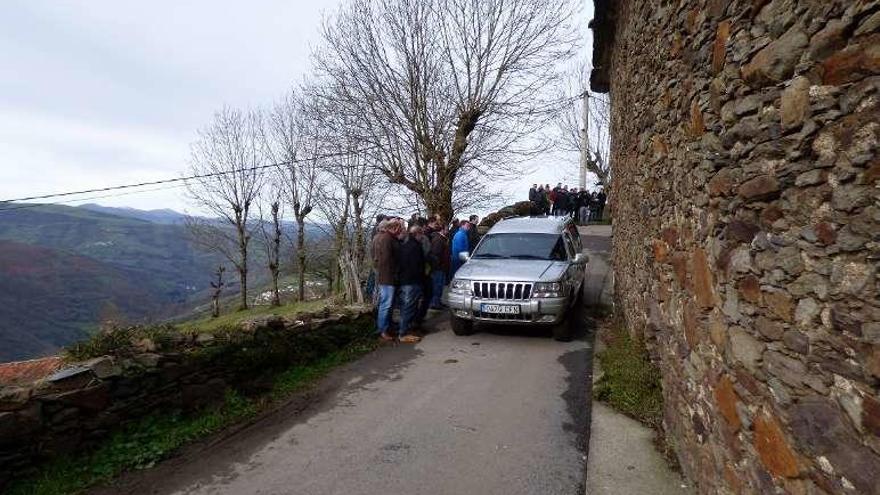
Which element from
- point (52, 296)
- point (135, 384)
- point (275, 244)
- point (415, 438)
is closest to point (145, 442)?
point (135, 384)

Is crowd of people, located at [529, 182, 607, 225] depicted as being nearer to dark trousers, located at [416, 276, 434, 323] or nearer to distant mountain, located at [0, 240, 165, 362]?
dark trousers, located at [416, 276, 434, 323]

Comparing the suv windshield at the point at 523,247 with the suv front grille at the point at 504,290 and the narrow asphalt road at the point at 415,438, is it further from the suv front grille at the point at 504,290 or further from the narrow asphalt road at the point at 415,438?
the narrow asphalt road at the point at 415,438

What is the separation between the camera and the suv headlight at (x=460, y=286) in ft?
26.2

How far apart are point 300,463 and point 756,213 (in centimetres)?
390

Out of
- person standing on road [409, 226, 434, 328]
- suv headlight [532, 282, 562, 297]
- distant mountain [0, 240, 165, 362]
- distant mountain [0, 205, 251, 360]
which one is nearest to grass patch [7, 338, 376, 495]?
distant mountain [0, 205, 251, 360]

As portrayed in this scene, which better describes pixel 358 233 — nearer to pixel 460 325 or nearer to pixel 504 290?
pixel 460 325

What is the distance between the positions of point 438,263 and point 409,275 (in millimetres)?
1616

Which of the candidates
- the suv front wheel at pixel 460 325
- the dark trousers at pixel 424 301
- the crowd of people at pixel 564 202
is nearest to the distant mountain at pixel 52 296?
the crowd of people at pixel 564 202

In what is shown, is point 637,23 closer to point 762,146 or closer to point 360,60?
point 762,146

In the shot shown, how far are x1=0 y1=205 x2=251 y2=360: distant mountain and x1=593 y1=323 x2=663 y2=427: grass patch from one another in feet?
17.8

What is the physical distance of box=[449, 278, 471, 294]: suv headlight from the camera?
7.98 m

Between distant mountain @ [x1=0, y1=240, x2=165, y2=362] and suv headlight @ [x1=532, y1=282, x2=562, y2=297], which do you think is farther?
distant mountain @ [x1=0, y1=240, x2=165, y2=362]

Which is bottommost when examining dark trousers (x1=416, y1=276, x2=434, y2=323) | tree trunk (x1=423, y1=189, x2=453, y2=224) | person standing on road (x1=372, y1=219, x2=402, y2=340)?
Answer: dark trousers (x1=416, y1=276, x2=434, y2=323)

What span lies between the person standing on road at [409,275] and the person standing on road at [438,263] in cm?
92
